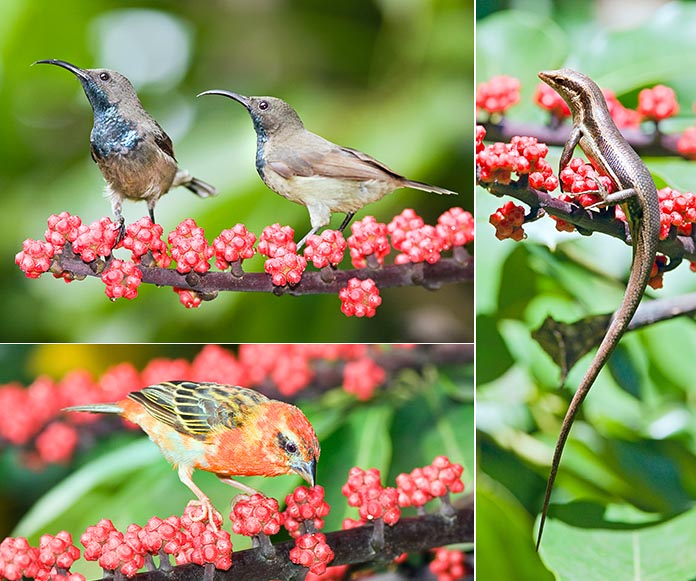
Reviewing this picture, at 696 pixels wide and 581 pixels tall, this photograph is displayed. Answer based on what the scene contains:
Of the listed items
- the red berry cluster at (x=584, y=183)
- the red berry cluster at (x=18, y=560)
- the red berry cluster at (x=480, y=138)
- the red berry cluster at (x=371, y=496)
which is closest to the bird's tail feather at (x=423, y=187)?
the red berry cluster at (x=480, y=138)

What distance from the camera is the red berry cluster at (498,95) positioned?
1.72 metres

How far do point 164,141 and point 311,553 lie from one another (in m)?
0.77

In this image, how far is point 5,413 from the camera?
171 cm

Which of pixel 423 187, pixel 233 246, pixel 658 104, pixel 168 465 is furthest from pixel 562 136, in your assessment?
pixel 168 465

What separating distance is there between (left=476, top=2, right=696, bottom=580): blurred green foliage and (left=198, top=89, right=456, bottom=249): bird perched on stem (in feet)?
0.79

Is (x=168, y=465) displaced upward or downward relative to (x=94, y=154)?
downward

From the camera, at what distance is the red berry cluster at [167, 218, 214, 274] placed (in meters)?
1.55

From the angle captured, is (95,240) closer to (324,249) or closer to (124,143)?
(124,143)

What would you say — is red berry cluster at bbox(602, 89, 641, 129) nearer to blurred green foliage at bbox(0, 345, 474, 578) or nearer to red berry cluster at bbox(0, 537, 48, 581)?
blurred green foliage at bbox(0, 345, 474, 578)

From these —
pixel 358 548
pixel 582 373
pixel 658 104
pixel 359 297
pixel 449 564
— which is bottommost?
pixel 449 564

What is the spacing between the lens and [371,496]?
1648mm

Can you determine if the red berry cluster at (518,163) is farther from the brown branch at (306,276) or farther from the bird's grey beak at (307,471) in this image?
the bird's grey beak at (307,471)

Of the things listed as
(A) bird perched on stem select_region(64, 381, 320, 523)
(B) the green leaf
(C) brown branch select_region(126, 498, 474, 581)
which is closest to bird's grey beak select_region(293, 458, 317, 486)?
(A) bird perched on stem select_region(64, 381, 320, 523)

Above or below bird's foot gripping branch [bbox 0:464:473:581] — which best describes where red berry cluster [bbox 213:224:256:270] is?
above
